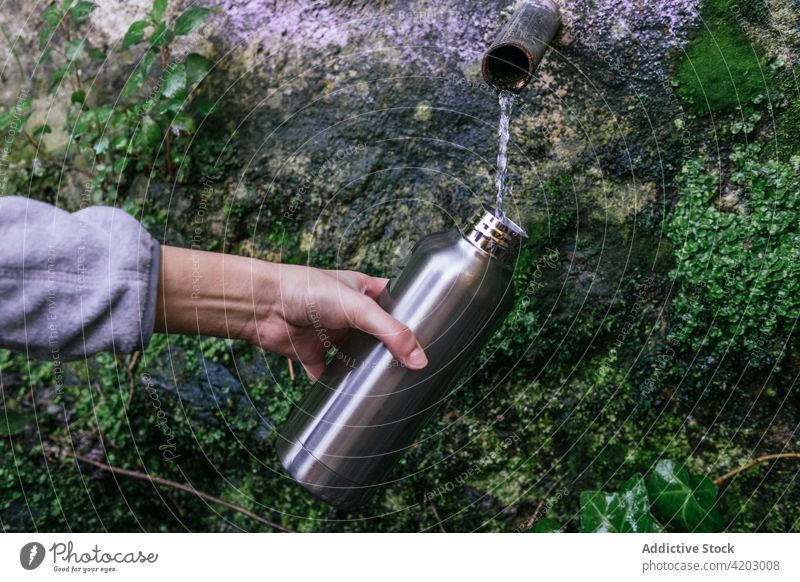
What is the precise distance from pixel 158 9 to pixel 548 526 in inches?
55.6

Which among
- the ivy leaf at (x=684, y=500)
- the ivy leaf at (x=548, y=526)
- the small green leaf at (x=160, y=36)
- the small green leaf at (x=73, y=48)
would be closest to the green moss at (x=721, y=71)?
the ivy leaf at (x=684, y=500)

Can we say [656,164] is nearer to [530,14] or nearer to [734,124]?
[734,124]

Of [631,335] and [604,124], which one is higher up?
[604,124]

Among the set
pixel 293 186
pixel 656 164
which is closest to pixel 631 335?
pixel 656 164

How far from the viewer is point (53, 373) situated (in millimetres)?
1867

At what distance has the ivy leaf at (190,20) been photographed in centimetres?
156

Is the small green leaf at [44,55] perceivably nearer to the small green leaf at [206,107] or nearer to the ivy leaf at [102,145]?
the ivy leaf at [102,145]

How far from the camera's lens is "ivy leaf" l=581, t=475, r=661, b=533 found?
145 centimetres

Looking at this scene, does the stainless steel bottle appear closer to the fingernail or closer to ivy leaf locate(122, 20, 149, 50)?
the fingernail

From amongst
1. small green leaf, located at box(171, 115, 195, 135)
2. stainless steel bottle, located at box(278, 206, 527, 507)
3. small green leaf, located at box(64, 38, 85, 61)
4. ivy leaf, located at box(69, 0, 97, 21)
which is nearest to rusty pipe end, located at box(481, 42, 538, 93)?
stainless steel bottle, located at box(278, 206, 527, 507)

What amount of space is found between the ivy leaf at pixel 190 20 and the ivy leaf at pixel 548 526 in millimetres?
1305

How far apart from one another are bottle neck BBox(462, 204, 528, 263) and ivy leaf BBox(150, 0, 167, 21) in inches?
35.6

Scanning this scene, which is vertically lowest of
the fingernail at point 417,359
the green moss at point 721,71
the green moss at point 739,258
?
the fingernail at point 417,359
